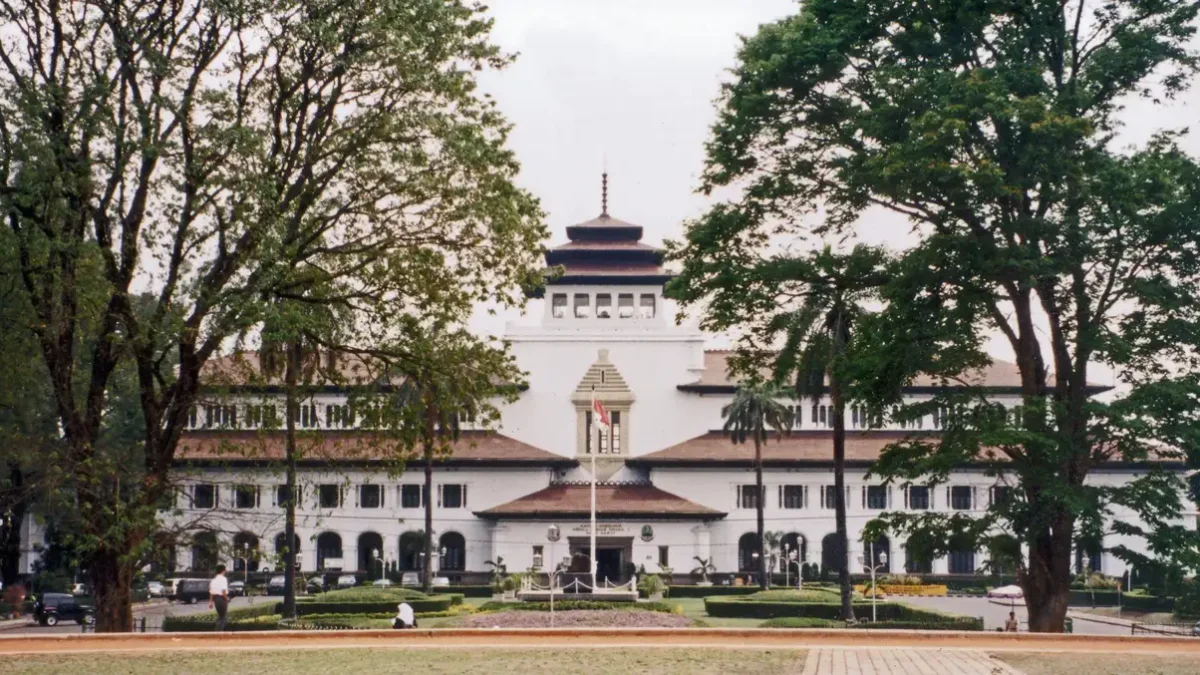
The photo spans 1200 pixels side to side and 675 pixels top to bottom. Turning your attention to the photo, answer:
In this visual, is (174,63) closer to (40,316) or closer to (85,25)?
(85,25)

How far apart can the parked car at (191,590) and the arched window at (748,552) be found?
27.8 m

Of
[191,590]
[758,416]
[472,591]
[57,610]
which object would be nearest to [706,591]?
[758,416]

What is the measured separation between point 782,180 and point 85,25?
41.8ft

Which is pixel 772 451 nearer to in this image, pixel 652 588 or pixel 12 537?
pixel 652 588

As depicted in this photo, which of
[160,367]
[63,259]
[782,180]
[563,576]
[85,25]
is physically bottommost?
[563,576]

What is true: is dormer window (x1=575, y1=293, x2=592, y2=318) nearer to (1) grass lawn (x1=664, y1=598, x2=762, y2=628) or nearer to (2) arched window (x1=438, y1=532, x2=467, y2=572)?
(2) arched window (x1=438, y1=532, x2=467, y2=572)

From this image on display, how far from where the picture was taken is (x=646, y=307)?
82.4 metres

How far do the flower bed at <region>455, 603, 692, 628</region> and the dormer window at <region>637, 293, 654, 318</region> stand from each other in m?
39.0

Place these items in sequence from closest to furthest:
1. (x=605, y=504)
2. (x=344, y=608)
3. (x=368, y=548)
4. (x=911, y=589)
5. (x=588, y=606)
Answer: (x=588, y=606), (x=344, y=608), (x=911, y=589), (x=605, y=504), (x=368, y=548)

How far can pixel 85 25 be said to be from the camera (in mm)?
24422

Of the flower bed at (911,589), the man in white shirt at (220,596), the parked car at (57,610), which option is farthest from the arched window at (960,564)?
the man in white shirt at (220,596)

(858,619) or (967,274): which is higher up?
(967,274)

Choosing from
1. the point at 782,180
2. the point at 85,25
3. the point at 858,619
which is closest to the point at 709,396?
the point at 858,619

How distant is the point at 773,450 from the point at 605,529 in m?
11.5
